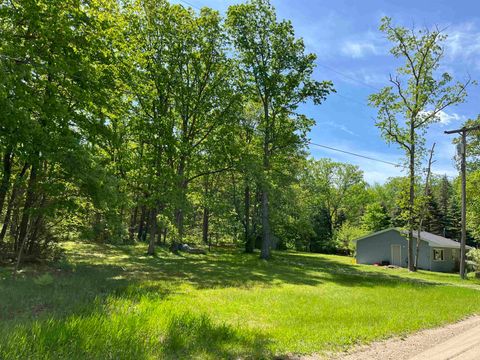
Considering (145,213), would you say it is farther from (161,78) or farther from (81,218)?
(81,218)

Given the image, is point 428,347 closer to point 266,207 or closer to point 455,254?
point 266,207

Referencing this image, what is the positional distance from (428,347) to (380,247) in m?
32.2

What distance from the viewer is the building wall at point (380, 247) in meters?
35.1

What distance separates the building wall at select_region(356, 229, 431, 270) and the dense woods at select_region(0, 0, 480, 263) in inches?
267

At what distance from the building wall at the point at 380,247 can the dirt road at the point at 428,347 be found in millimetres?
28264

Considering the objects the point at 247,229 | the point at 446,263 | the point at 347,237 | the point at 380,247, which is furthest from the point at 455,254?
the point at 247,229

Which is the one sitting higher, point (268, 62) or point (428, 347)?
point (268, 62)

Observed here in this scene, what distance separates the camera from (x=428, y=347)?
6.68 meters

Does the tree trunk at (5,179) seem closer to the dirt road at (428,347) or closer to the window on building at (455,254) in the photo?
the dirt road at (428,347)

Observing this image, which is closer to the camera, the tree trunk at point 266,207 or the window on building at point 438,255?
the tree trunk at point 266,207

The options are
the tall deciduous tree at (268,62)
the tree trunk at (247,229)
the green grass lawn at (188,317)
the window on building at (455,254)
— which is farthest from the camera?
the tree trunk at (247,229)

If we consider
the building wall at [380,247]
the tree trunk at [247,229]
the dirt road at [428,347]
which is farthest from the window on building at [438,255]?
the dirt road at [428,347]

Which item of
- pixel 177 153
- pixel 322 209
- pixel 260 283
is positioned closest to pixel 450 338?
pixel 260 283

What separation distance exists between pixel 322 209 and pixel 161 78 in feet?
137
